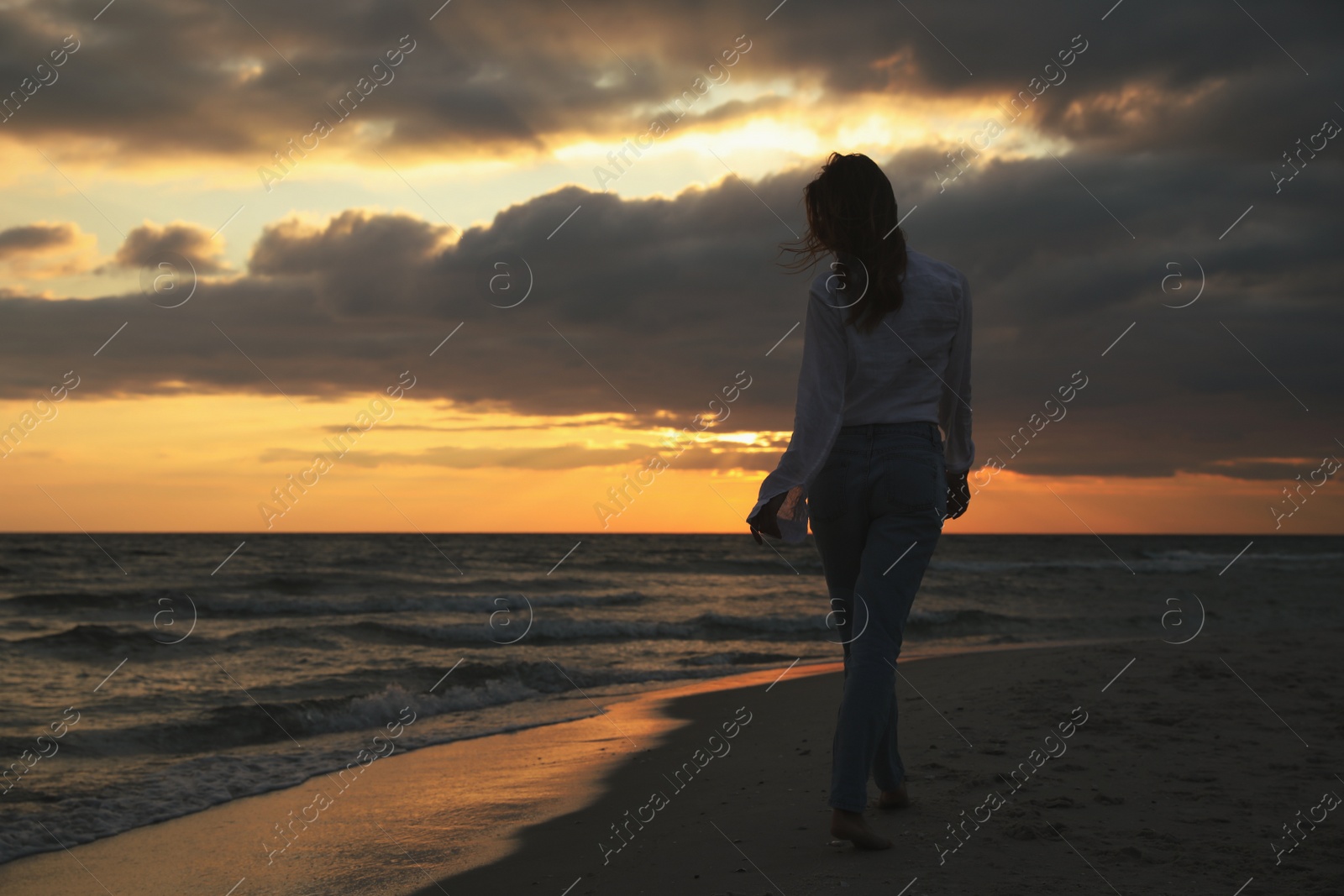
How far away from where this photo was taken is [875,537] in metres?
2.65

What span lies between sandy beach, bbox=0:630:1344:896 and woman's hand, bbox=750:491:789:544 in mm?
967

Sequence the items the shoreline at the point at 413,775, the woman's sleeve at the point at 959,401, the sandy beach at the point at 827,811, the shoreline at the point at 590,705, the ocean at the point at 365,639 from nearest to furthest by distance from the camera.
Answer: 1. the sandy beach at the point at 827,811
2. the woman's sleeve at the point at 959,401
3. the shoreline at the point at 413,775
4. the shoreline at the point at 590,705
5. the ocean at the point at 365,639

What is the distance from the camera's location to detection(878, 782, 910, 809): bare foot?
318 centimetres

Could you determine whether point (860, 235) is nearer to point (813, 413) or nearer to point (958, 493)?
point (813, 413)

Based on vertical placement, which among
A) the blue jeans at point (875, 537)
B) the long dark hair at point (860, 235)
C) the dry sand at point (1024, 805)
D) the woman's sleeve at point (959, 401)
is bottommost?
the dry sand at point (1024, 805)

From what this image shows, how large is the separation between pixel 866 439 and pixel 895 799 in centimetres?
134

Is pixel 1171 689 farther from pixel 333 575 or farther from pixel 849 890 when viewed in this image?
pixel 333 575

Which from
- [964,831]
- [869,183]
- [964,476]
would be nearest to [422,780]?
[964,831]

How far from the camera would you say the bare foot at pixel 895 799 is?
3.18 m

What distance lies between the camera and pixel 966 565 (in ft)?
123

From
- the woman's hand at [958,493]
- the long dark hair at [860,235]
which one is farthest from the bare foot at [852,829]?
the long dark hair at [860,235]

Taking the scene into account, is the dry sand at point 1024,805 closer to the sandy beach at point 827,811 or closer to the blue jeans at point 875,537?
the sandy beach at point 827,811

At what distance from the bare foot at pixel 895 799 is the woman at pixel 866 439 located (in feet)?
1.55

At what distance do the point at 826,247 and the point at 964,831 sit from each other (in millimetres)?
1866
